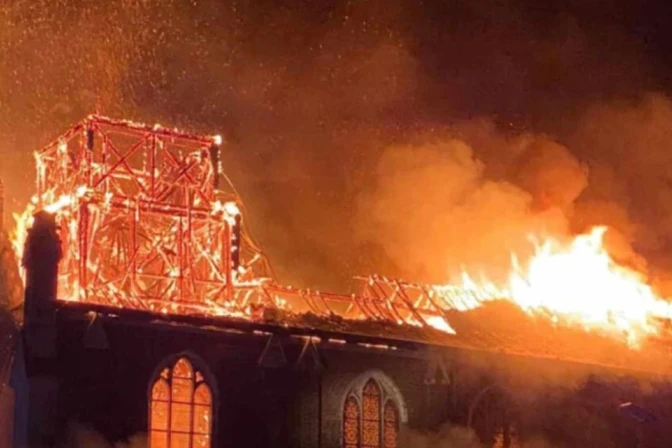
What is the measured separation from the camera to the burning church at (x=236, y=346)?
131 feet

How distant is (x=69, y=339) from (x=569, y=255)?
71.3 ft

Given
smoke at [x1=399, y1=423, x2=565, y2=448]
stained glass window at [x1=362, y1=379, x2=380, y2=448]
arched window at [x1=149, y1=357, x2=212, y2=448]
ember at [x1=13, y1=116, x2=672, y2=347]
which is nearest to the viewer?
arched window at [x1=149, y1=357, x2=212, y2=448]

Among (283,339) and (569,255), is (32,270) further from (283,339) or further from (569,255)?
(569,255)

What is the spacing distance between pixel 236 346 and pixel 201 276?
3917 mm

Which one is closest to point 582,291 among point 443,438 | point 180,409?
point 443,438

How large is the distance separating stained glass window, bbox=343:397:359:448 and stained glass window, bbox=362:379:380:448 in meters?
0.23

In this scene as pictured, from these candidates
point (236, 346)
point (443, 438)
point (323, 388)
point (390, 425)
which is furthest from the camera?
point (443, 438)

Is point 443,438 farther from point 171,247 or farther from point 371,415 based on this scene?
point 171,247

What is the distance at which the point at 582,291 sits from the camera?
53.3 metres

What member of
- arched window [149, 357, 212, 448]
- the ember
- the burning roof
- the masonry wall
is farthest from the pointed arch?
arched window [149, 357, 212, 448]

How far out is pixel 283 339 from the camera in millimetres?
43031

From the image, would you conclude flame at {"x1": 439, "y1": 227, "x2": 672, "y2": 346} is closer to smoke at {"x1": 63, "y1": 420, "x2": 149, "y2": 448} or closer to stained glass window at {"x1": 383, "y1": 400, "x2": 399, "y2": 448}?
stained glass window at {"x1": 383, "y1": 400, "x2": 399, "y2": 448}

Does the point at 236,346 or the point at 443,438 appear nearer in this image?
the point at 236,346

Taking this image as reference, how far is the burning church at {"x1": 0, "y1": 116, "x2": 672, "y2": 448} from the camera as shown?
40062mm
